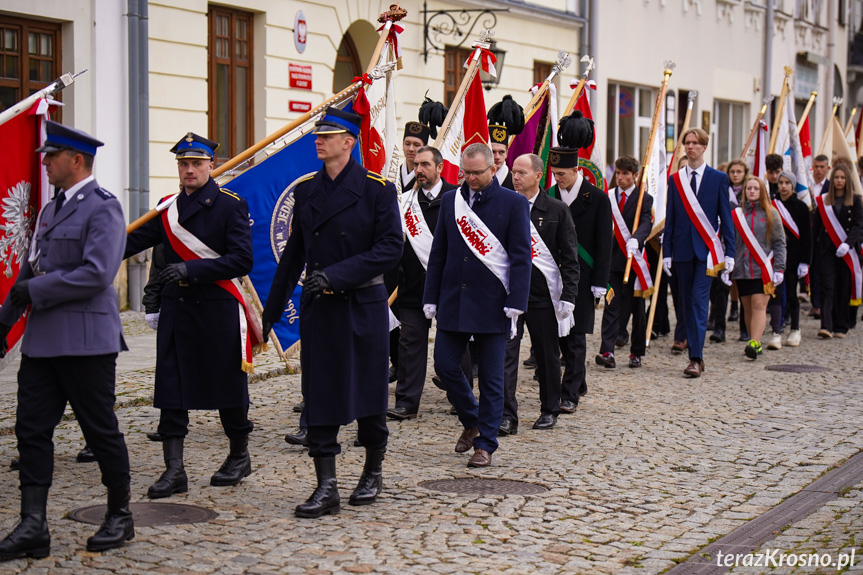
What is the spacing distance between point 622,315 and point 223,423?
6.94m

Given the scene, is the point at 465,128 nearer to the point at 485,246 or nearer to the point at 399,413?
the point at 399,413

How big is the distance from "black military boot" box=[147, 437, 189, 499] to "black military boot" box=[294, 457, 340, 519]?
771 mm

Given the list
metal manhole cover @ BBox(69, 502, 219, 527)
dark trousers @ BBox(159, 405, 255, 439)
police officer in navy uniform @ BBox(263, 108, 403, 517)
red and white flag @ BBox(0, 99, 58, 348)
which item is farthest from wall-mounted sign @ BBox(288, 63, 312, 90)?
metal manhole cover @ BBox(69, 502, 219, 527)

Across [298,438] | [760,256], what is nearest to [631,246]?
[760,256]

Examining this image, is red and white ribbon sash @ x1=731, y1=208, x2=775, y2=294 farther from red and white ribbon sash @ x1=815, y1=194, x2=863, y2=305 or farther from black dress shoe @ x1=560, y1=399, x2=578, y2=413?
black dress shoe @ x1=560, y1=399, x2=578, y2=413

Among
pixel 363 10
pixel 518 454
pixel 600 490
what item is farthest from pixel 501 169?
pixel 363 10

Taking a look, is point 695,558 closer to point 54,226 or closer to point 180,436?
point 180,436

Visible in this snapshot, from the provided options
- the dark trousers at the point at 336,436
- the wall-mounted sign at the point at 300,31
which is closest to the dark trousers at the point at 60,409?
the dark trousers at the point at 336,436

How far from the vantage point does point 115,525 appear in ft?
18.5

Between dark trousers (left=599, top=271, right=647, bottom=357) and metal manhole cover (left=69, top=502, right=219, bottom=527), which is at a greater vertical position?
dark trousers (left=599, top=271, right=647, bottom=357)

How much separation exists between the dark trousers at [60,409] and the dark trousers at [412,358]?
3612 millimetres

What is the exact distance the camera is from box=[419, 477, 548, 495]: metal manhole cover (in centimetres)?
688

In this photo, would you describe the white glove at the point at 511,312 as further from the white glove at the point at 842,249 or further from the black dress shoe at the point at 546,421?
the white glove at the point at 842,249

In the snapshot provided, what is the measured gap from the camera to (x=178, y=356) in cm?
684
